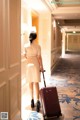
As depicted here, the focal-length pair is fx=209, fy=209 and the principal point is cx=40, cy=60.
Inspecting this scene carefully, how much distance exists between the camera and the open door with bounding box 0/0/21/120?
267cm

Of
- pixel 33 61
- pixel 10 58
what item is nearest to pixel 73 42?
pixel 33 61

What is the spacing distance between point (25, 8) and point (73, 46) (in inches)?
940

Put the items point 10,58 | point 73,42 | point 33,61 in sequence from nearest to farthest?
1. point 10,58
2. point 33,61
3. point 73,42

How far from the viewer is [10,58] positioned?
118 inches

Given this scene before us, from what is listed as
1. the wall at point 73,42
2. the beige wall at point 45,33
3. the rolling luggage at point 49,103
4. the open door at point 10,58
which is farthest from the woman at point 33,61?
the wall at point 73,42

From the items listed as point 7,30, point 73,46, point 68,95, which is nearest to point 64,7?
point 68,95

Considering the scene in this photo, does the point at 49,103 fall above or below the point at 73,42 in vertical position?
below

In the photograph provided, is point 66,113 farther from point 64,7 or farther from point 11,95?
point 64,7

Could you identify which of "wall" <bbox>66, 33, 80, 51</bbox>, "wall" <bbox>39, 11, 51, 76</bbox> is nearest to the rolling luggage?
"wall" <bbox>39, 11, 51, 76</bbox>

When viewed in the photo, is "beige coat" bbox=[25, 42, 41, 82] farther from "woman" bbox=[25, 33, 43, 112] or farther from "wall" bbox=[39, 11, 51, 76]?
"wall" bbox=[39, 11, 51, 76]

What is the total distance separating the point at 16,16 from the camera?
3.33 m

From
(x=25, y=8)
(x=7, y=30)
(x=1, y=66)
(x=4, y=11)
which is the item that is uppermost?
(x=25, y=8)

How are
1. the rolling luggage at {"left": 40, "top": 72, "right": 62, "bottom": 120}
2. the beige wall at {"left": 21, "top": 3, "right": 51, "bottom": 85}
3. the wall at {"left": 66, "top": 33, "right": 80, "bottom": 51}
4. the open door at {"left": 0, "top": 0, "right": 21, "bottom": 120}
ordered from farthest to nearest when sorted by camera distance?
the wall at {"left": 66, "top": 33, "right": 80, "bottom": 51} → the beige wall at {"left": 21, "top": 3, "right": 51, "bottom": 85} → the rolling luggage at {"left": 40, "top": 72, "right": 62, "bottom": 120} → the open door at {"left": 0, "top": 0, "right": 21, "bottom": 120}

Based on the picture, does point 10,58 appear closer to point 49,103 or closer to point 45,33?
point 49,103
